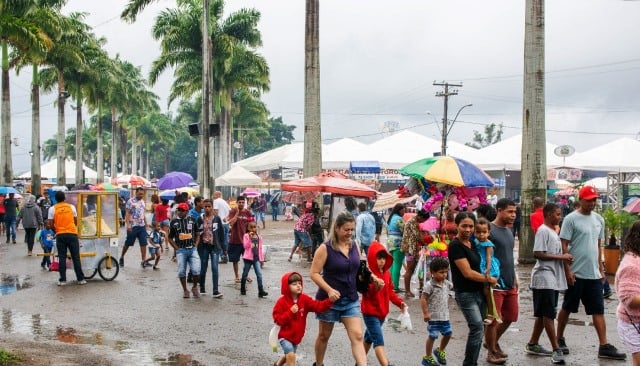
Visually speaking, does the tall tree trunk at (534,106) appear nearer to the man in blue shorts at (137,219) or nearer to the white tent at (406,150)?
the man in blue shorts at (137,219)

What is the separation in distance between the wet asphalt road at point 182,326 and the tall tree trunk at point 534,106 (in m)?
3.81

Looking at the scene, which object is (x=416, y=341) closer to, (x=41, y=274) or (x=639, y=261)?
(x=639, y=261)

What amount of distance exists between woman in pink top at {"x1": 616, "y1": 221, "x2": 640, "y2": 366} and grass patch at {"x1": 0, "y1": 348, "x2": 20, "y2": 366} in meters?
5.64

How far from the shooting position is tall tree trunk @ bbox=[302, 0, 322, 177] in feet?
64.8

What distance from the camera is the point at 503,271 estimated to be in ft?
25.4

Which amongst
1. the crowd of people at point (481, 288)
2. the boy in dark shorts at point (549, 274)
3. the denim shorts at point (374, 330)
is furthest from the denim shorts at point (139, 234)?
the boy in dark shorts at point (549, 274)

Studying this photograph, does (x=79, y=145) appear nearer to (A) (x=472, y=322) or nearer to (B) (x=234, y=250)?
(B) (x=234, y=250)

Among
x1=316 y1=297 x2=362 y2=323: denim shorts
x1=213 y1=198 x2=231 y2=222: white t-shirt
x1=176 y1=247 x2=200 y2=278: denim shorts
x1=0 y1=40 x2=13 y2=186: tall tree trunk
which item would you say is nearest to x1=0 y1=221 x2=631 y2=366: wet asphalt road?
x1=176 y1=247 x2=200 y2=278: denim shorts

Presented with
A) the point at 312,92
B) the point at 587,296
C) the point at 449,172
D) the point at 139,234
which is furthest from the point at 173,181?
the point at 587,296

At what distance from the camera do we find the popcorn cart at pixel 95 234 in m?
14.2

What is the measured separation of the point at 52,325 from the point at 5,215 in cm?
1642

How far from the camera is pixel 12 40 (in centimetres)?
3388

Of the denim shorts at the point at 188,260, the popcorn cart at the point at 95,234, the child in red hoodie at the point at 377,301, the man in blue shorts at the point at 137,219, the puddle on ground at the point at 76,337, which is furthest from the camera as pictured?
the man in blue shorts at the point at 137,219

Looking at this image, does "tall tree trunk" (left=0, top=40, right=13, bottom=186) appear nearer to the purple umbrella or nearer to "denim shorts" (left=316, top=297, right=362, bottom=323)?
the purple umbrella
